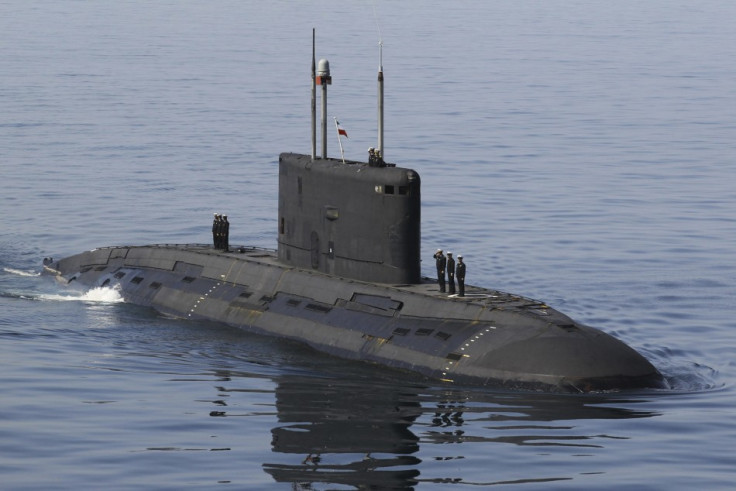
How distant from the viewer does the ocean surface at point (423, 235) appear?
71.1 feet

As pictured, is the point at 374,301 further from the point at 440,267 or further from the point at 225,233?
the point at 225,233

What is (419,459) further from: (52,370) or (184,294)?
(184,294)

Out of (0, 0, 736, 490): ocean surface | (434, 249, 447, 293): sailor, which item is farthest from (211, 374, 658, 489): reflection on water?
(434, 249, 447, 293): sailor

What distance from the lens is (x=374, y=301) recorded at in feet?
98.9

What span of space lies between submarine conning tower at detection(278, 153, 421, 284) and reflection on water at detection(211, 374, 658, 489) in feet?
12.6

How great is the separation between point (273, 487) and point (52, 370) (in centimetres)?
962

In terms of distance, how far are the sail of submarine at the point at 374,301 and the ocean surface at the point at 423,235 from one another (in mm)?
609

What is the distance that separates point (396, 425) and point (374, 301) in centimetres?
672

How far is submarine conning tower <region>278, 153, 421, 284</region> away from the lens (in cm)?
2953

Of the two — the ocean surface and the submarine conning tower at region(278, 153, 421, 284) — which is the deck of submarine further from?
the ocean surface

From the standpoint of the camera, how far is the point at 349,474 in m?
20.5

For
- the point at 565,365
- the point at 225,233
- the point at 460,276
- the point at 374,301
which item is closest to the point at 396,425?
the point at 565,365

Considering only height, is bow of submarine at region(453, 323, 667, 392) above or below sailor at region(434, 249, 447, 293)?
below

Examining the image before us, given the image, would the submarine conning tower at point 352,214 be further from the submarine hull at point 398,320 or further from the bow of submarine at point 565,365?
the bow of submarine at point 565,365
